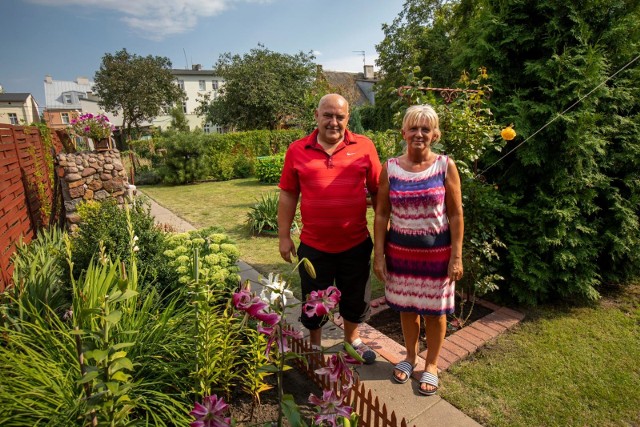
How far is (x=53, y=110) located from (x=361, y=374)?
6247cm

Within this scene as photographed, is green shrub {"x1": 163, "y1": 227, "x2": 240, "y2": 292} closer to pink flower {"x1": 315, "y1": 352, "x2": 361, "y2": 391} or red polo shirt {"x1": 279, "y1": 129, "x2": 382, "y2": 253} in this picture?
red polo shirt {"x1": 279, "y1": 129, "x2": 382, "y2": 253}

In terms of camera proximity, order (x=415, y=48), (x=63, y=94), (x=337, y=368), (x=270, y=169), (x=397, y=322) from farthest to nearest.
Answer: (x=63, y=94)
(x=415, y=48)
(x=270, y=169)
(x=397, y=322)
(x=337, y=368)

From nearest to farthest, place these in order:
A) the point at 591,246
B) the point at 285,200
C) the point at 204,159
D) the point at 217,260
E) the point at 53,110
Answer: the point at 285,200, the point at 217,260, the point at 591,246, the point at 204,159, the point at 53,110

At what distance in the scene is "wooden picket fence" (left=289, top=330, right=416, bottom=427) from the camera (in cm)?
179

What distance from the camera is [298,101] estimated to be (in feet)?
85.1

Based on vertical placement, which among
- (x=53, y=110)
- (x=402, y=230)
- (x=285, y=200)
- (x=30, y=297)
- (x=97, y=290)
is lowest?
(x=30, y=297)

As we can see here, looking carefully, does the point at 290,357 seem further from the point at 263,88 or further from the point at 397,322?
the point at 263,88

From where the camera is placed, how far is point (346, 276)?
2.51m

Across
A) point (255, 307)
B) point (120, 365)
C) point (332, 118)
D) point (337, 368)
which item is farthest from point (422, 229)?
point (120, 365)

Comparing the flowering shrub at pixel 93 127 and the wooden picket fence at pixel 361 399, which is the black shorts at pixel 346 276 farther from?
the flowering shrub at pixel 93 127

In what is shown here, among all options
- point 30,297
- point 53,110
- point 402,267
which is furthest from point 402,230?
point 53,110

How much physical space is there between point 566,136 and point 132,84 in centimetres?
3402

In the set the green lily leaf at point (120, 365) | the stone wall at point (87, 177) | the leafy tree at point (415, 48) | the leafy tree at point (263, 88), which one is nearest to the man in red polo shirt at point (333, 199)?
the green lily leaf at point (120, 365)

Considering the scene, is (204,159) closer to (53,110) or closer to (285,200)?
(285,200)
